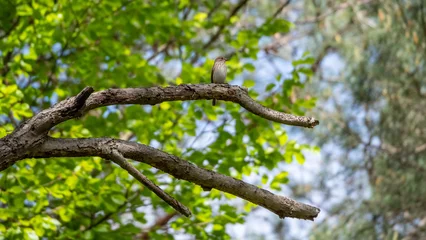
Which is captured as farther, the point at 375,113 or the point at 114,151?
the point at 375,113

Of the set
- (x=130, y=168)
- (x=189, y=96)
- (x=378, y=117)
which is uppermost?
(x=378, y=117)

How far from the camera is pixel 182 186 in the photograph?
5.25 m

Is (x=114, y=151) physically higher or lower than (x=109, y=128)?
lower

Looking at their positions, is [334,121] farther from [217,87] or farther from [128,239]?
[217,87]

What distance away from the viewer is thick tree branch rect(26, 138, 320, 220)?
9.18 ft

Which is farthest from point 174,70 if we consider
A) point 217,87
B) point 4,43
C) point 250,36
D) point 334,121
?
point 217,87

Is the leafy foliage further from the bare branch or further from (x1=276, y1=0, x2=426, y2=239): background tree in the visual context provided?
the bare branch

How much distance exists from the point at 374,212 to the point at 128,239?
694 centimetres

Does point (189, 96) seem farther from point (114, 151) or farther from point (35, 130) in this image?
point (35, 130)

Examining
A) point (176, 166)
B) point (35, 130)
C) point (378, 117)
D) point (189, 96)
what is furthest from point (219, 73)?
point (378, 117)

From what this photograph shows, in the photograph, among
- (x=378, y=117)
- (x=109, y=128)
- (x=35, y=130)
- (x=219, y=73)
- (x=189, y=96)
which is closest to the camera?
(x=35, y=130)

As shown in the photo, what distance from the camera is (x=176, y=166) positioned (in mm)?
2830

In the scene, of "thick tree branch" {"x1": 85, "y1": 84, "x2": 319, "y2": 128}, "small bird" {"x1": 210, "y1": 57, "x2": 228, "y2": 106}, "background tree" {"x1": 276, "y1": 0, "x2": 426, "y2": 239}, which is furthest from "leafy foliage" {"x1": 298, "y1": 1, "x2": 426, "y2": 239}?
"thick tree branch" {"x1": 85, "y1": 84, "x2": 319, "y2": 128}

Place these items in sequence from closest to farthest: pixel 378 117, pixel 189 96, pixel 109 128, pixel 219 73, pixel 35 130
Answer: pixel 35 130 → pixel 189 96 → pixel 219 73 → pixel 109 128 → pixel 378 117
